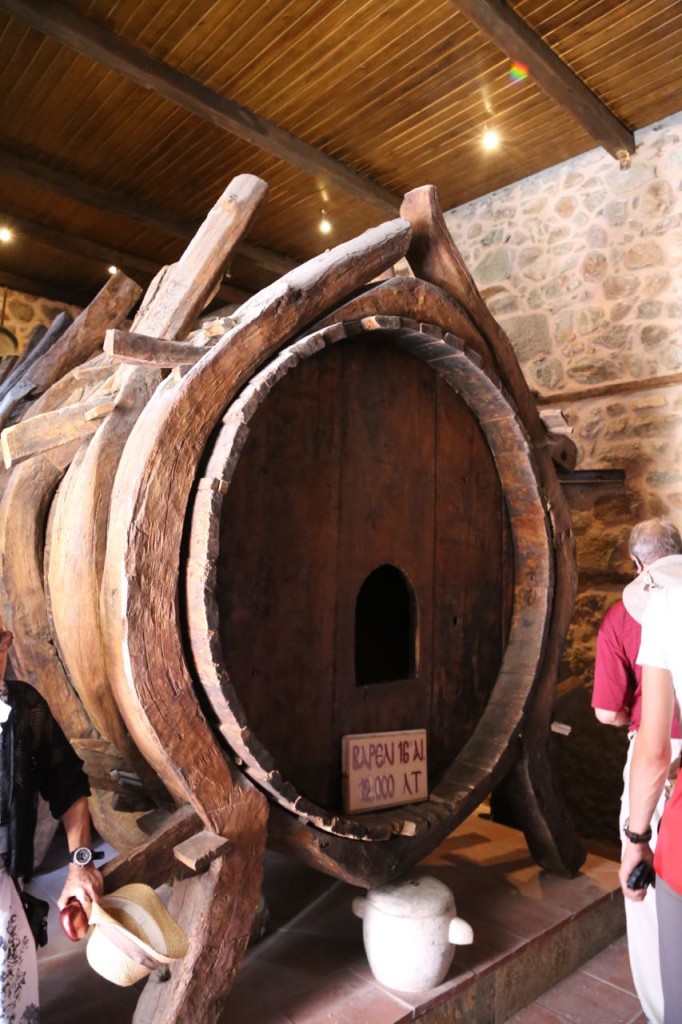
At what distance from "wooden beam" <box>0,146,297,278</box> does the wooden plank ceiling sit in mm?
12

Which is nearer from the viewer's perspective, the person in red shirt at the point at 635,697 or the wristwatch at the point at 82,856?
the wristwatch at the point at 82,856

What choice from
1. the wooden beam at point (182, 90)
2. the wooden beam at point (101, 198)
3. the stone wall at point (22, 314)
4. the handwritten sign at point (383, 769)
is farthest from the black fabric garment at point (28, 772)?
the stone wall at point (22, 314)

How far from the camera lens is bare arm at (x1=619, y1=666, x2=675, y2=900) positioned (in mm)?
1533

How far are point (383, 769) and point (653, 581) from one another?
997 mm

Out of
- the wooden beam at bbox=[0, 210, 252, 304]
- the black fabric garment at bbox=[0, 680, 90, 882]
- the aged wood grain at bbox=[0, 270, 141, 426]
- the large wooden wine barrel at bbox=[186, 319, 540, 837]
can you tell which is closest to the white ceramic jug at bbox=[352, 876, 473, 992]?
the large wooden wine barrel at bbox=[186, 319, 540, 837]

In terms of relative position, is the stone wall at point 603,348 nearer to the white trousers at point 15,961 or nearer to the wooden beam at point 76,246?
the wooden beam at point 76,246

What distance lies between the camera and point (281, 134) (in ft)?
14.0

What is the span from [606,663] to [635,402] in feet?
7.63

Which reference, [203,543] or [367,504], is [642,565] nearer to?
[367,504]

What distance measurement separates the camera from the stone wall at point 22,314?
6.65 metres

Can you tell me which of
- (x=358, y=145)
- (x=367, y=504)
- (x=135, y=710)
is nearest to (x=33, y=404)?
(x=367, y=504)

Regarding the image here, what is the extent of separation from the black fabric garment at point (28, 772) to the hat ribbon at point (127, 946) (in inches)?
11.4

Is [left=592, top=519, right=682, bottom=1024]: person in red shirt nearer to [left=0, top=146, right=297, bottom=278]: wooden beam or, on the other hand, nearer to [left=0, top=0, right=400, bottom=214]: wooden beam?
[left=0, top=0, right=400, bottom=214]: wooden beam

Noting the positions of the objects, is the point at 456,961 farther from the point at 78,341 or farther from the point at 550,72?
the point at 550,72
